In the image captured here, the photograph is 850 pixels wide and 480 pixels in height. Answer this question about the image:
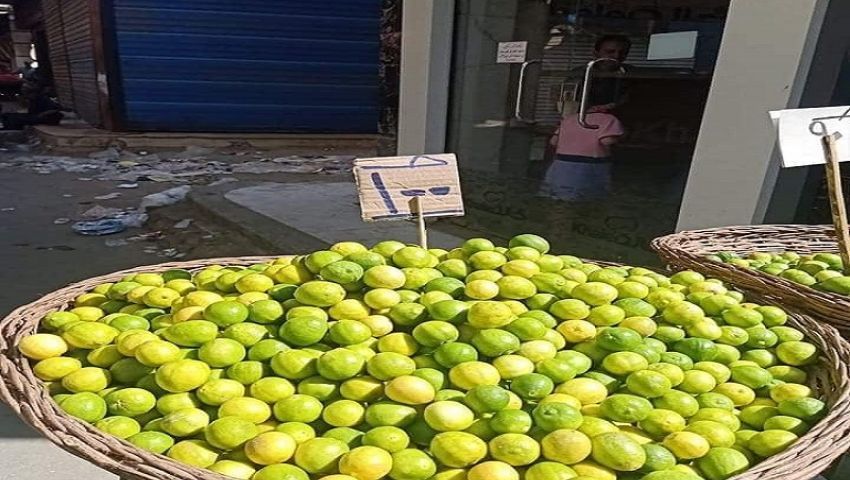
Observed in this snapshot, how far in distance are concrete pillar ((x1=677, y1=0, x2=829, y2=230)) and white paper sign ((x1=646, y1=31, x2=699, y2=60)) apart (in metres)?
0.53

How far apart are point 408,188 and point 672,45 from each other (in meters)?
2.59

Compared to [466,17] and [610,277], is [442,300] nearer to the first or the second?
[610,277]

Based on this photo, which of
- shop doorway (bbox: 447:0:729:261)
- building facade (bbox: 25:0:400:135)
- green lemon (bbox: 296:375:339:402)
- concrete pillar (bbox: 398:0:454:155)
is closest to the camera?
green lemon (bbox: 296:375:339:402)

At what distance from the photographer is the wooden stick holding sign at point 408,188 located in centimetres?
186

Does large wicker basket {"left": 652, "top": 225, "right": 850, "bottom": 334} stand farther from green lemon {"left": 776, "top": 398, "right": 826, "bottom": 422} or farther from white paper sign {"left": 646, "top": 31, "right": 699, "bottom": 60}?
white paper sign {"left": 646, "top": 31, "right": 699, "bottom": 60}

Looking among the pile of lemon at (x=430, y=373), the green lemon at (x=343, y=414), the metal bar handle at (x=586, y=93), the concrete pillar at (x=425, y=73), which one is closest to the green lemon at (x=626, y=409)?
the pile of lemon at (x=430, y=373)

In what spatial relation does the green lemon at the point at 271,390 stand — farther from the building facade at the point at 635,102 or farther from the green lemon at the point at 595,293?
the building facade at the point at 635,102

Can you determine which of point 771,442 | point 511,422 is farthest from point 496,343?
point 771,442

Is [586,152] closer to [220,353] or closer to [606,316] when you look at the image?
[606,316]

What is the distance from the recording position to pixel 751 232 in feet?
7.73

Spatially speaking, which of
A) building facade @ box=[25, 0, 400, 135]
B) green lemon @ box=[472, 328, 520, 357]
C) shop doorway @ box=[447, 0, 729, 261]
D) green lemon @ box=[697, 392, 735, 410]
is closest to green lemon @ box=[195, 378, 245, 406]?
green lemon @ box=[472, 328, 520, 357]

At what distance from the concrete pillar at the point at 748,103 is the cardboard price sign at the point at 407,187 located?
1.88 metres

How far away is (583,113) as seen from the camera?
4.21 metres

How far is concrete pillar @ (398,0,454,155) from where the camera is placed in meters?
4.85
